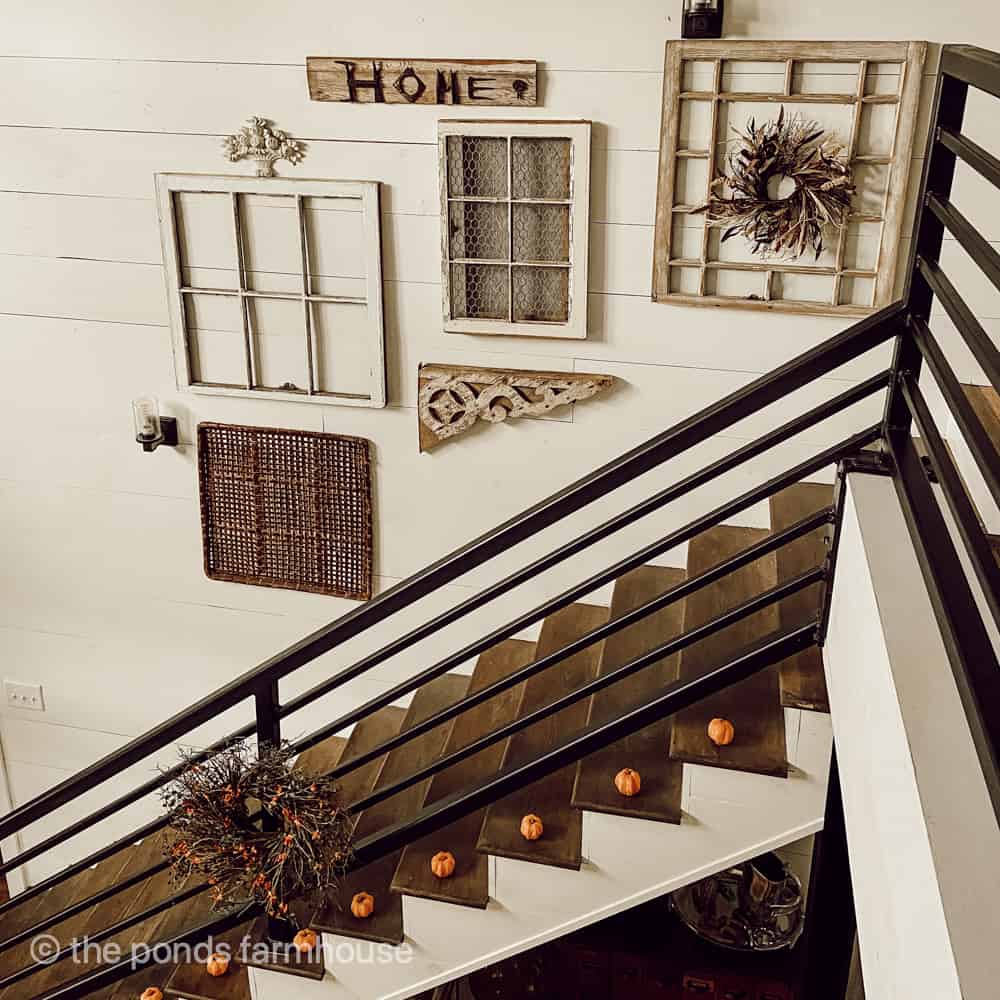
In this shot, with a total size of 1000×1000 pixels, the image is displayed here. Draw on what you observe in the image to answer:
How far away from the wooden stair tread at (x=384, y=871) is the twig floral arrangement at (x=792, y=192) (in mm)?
1531

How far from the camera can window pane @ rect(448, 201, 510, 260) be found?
2883 mm

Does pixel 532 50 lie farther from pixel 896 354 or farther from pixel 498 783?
pixel 498 783

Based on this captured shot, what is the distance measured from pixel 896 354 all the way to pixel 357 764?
1379 millimetres

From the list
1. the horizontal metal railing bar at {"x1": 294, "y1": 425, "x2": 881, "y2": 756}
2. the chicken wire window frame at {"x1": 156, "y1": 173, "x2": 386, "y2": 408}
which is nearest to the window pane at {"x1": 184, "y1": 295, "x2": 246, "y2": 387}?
the chicken wire window frame at {"x1": 156, "y1": 173, "x2": 386, "y2": 408}

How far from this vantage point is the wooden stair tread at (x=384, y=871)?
7.71ft

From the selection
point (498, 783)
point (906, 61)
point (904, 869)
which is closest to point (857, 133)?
point (906, 61)

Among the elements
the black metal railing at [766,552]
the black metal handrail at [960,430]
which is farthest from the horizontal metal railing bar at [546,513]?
the black metal handrail at [960,430]

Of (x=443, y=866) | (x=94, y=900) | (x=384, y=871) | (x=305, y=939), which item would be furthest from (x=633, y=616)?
(x=94, y=900)

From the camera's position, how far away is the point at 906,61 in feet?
8.16

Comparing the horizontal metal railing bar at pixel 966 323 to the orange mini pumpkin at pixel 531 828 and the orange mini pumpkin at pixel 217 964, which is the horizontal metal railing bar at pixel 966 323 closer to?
the orange mini pumpkin at pixel 531 828

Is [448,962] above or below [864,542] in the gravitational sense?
below

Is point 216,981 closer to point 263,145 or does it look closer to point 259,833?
point 259,833

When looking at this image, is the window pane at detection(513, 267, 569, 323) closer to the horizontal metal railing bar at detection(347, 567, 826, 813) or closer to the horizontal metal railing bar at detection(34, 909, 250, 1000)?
the horizontal metal railing bar at detection(347, 567, 826, 813)

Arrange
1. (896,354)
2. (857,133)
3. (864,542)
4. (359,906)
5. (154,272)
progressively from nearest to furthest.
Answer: (864,542)
(896,354)
(359,906)
(857,133)
(154,272)
